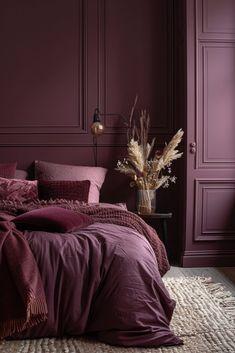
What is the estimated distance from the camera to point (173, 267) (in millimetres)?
3895

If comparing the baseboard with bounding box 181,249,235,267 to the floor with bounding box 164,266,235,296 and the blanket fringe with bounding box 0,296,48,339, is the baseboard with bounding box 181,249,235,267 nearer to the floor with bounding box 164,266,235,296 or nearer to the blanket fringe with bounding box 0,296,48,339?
the floor with bounding box 164,266,235,296

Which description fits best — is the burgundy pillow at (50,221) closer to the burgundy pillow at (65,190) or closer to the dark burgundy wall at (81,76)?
the burgundy pillow at (65,190)

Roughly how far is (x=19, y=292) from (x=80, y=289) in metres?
0.29

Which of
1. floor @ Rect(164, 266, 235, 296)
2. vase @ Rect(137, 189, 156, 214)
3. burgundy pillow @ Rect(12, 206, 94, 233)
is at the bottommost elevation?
floor @ Rect(164, 266, 235, 296)

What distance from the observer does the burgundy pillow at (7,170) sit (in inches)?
148

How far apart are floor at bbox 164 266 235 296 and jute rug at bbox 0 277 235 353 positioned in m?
0.24

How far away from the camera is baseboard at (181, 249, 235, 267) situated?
3912mm

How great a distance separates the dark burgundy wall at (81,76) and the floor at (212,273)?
0.52 meters

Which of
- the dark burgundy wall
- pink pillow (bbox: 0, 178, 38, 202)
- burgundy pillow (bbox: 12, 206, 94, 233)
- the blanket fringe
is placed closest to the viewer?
the blanket fringe

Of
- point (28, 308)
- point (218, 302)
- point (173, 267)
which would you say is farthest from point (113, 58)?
point (28, 308)

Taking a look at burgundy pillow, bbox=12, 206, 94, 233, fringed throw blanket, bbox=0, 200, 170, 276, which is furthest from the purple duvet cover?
fringed throw blanket, bbox=0, 200, 170, 276

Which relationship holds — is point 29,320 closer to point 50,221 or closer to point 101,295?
point 101,295

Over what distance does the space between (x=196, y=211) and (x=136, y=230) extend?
1.35m

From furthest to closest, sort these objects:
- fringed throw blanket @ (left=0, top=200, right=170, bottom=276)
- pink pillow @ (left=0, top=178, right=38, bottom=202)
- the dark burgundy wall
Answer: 1. the dark burgundy wall
2. pink pillow @ (left=0, top=178, right=38, bottom=202)
3. fringed throw blanket @ (left=0, top=200, right=170, bottom=276)
